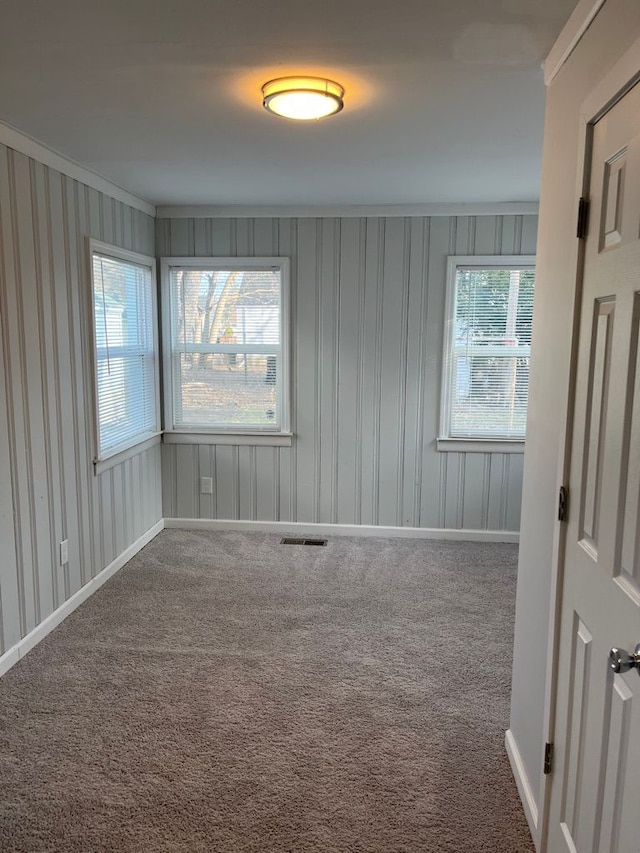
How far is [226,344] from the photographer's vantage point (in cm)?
452

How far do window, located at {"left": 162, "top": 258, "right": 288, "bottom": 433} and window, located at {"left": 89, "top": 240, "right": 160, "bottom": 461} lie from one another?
0.54 ft

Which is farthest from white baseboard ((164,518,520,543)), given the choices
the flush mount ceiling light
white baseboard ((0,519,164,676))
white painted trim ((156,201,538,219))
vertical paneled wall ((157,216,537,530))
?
the flush mount ceiling light

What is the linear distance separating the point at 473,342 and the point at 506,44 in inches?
103

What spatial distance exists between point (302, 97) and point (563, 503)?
5.55 ft

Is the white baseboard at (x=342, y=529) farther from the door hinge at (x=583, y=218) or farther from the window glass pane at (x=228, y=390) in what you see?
the door hinge at (x=583, y=218)

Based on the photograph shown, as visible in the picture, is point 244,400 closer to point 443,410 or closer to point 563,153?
point 443,410

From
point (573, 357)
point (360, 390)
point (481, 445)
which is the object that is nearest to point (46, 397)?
Result: point (360, 390)

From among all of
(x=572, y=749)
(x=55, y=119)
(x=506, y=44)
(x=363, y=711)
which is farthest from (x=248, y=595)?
(x=506, y=44)

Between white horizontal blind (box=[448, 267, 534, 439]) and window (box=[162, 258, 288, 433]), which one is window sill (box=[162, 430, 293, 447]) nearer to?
window (box=[162, 258, 288, 433])

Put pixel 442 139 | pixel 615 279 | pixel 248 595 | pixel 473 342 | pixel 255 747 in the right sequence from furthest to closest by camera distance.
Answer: pixel 473 342 → pixel 248 595 → pixel 442 139 → pixel 255 747 → pixel 615 279

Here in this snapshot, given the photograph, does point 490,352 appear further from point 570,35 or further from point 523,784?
point 523,784

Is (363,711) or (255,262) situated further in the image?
(255,262)

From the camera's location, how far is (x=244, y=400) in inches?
180

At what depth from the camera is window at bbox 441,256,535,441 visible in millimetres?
4270
